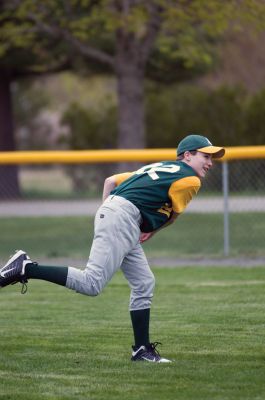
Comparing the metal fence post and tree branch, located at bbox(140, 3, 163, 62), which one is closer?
the metal fence post

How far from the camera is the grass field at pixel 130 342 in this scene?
18.7 feet

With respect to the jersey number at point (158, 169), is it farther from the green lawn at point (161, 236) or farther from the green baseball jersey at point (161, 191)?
the green lawn at point (161, 236)

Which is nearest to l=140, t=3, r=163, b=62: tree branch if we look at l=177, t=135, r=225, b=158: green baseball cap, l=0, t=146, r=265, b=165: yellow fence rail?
l=0, t=146, r=265, b=165: yellow fence rail

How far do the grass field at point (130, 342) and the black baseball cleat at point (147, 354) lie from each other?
79 mm

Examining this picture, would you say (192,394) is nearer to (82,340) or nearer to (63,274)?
(63,274)

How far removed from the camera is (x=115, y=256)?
6344mm

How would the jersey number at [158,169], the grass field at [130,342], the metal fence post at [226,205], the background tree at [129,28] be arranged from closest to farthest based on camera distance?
1. the grass field at [130,342]
2. the jersey number at [158,169]
3. the metal fence post at [226,205]
4. the background tree at [129,28]

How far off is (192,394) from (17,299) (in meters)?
4.89

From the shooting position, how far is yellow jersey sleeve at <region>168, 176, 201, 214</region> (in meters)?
6.34

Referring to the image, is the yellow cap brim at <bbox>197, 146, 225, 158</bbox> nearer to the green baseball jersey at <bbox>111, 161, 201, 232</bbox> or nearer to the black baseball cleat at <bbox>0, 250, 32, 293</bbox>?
the green baseball jersey at <bbox>111, 161, 201, 232</bbox>

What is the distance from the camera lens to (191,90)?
87.2ft

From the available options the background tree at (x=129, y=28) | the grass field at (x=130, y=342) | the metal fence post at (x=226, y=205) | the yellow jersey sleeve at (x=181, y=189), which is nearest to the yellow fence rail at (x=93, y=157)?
the metal fence post at (x=226, y=205)

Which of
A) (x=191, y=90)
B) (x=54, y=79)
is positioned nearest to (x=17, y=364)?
(x=191, y=90)

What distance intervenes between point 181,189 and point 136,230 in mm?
417
